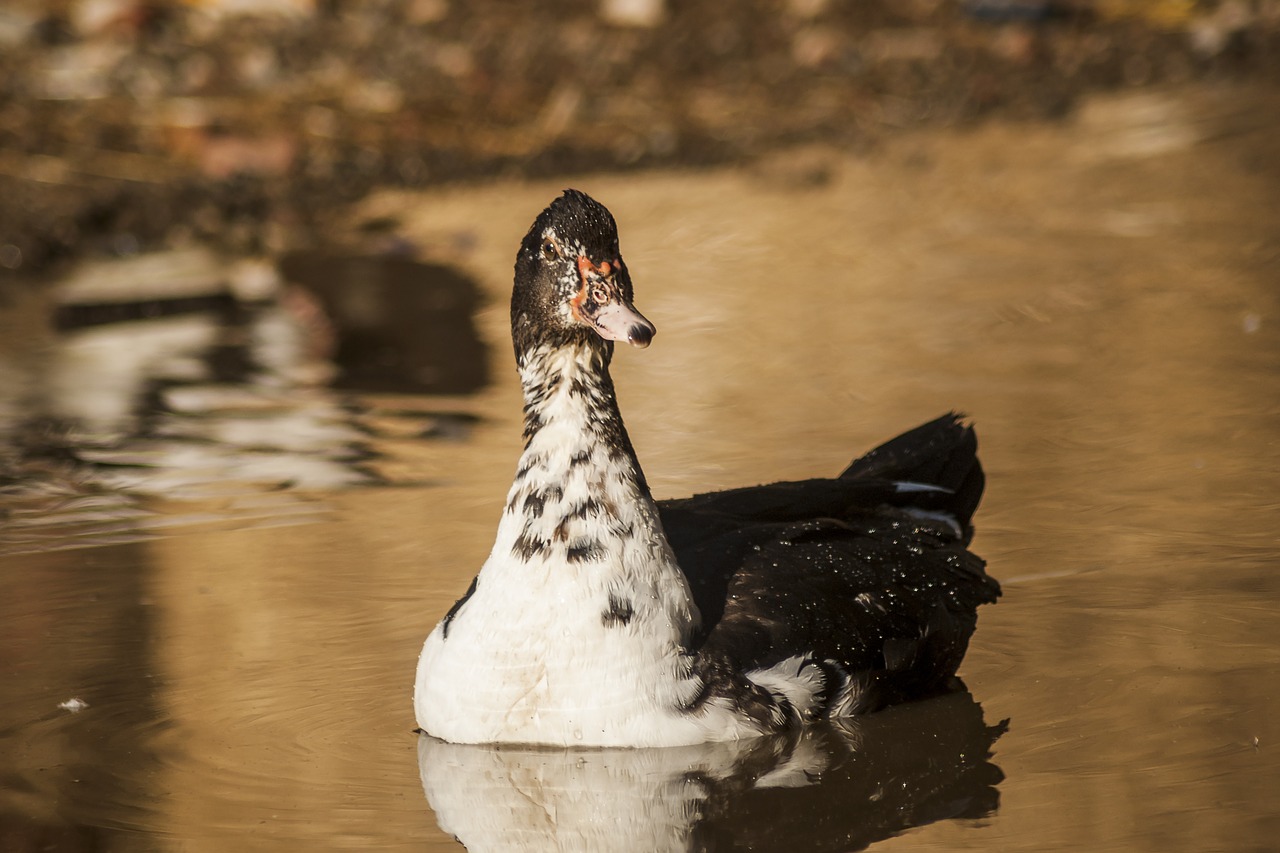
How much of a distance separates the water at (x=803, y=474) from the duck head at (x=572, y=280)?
113 cm

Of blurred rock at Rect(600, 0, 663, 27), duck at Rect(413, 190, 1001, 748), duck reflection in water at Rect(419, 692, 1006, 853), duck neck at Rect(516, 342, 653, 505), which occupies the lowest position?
duck reflection in water at Rect(419, 692, 1006, 853)

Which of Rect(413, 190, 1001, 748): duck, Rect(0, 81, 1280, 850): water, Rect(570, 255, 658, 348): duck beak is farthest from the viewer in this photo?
Rect(570, 255, 658, 348): duck beak

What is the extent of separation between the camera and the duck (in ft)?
16.9

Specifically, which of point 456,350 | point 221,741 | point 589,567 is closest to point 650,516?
point 589,567

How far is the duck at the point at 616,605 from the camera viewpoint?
5164 mm

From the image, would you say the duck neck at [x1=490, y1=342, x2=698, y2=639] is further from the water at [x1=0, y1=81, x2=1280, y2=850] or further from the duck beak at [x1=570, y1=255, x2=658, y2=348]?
the water at [x1=0, y1=81, x2=1280, y2=850]

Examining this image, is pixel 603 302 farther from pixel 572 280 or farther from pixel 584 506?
pixel 584 506

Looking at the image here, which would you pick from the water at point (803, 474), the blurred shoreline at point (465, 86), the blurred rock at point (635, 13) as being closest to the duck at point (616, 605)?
the water at point (803, 474)

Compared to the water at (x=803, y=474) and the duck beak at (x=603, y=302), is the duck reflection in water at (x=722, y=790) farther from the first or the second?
the duck beak at (x=603, y=302)

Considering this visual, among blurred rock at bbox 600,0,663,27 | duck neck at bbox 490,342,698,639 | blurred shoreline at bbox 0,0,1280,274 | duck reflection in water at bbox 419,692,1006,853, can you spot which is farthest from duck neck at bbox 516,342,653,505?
blurred rock at bbox 600,0,663,27

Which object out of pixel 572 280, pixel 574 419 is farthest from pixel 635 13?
pixel 574 419

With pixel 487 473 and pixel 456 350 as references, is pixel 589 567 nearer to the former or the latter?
pixel 487 473

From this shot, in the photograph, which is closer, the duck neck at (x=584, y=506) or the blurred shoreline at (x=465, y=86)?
the duck neck at (x=584, y=506)

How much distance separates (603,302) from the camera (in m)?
5.32
